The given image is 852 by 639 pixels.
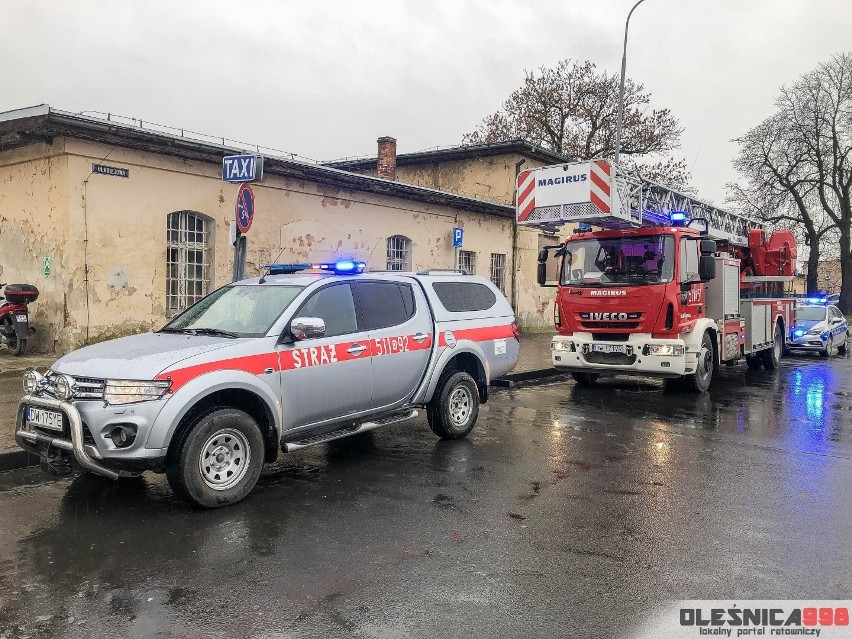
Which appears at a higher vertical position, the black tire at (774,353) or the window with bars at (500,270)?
the window with bars at (500,270)

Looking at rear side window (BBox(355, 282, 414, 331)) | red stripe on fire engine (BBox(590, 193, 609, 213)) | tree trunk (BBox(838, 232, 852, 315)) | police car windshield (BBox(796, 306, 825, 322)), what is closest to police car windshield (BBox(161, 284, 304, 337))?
rear side window (BBox(355, 282, 414, 331))

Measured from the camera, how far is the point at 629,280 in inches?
435

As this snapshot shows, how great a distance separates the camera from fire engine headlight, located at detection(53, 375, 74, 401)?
5121 mm

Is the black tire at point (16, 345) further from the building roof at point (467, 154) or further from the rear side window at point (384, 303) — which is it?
the building roof at point (467, 154)

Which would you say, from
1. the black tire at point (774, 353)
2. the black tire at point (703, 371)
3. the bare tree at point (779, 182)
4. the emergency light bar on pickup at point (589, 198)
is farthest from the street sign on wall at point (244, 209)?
the bare tree at point (779, 182)

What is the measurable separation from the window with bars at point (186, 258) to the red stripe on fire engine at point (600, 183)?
7.66m

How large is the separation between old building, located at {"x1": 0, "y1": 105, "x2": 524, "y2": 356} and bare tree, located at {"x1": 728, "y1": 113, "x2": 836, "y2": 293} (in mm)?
31330

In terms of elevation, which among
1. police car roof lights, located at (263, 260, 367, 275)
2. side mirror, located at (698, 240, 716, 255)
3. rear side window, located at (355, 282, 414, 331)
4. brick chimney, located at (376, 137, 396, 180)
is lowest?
rear side window, located at (355, 282, 414, 331)

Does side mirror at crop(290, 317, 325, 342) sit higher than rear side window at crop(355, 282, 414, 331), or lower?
lower

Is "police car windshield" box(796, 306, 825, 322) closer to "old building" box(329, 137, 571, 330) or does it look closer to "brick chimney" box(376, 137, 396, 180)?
"old building" box(329, 137, 571, 330)

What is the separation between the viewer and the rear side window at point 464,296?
7836 millimetres

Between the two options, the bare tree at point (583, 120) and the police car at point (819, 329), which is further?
the bare tree at point (583, 120)

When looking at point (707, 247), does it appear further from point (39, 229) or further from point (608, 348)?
point (39, 229)

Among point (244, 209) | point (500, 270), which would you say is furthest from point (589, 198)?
point (500, 270)
